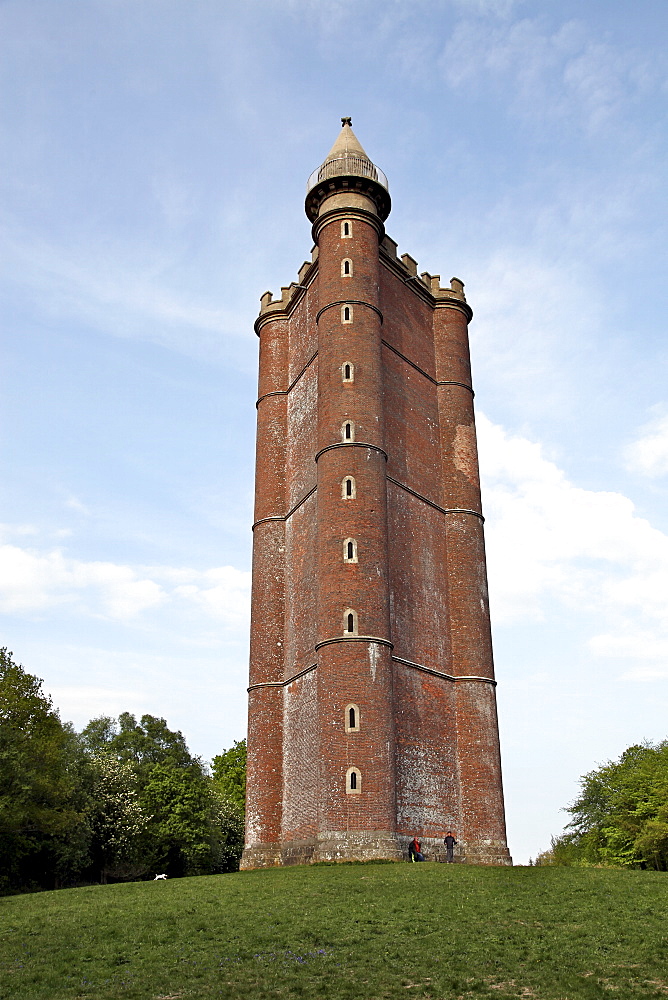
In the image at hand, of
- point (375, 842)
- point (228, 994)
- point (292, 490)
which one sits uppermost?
point (292, 490)

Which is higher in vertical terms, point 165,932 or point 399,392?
point 399,392

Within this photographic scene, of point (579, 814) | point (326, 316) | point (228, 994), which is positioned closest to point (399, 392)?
point (326, 316)

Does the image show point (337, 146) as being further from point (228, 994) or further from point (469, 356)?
point (228, 994)

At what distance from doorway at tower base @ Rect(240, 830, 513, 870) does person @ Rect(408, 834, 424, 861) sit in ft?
0.53

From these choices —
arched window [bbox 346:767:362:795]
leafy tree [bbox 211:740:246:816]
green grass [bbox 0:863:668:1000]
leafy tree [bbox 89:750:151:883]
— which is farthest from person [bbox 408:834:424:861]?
leafy tree [bbox 211:740:246:816]

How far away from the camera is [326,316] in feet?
111

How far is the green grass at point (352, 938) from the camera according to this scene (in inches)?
480

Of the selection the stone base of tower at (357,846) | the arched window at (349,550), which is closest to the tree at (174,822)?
the stone base of tower at (357,846)

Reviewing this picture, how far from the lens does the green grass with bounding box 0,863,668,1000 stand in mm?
12203

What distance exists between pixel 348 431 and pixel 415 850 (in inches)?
560

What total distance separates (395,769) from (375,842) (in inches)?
110

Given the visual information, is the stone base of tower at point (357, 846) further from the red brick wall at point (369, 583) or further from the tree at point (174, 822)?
the tree at point (174, 822)

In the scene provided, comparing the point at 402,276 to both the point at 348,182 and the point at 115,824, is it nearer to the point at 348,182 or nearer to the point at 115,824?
the point at 348,182

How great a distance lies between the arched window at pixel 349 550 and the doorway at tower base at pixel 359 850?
8.64 m
